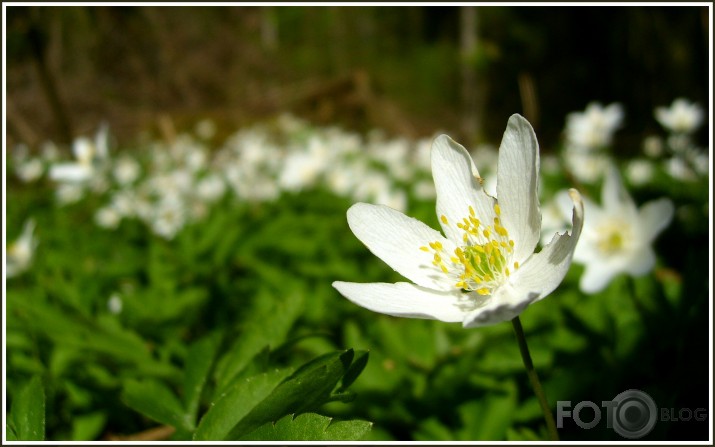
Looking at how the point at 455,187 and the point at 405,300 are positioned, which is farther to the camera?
the point at 455,187

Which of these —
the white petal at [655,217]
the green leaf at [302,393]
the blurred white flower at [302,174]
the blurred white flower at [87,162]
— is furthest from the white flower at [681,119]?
the green leaf at [302,393]

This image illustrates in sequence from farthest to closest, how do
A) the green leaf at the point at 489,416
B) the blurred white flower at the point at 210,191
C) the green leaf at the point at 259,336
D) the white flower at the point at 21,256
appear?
the blurred white flower at the point at 210,191, the white flower at the point at 21,256, the green leaf at the point at 489,416, the green leaf at the point at 259,336

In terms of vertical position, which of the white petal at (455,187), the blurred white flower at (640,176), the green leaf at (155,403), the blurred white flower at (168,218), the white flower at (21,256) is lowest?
the blurred white flower at (640,176)

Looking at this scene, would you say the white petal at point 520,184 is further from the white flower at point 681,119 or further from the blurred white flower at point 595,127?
the white flower at point 681,119

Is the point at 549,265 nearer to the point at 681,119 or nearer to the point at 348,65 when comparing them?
the point at 681,119

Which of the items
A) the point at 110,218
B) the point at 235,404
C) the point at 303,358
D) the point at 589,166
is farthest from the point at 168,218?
the point at 589,166
